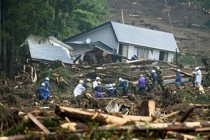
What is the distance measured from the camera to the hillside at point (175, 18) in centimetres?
5097

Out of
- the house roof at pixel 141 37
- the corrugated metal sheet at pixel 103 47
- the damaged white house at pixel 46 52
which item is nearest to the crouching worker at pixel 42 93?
the damaged white house at pixel 46 52

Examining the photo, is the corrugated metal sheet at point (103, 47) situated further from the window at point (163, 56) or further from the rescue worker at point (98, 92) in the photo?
the rescue worker at point (98, 92)

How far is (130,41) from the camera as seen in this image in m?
41.5

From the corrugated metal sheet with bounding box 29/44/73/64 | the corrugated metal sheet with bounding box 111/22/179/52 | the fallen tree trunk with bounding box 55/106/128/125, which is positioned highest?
the corrugated metal sheet with bounding box 111/22/179/52

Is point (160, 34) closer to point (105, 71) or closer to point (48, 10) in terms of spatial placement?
point (105, 71)

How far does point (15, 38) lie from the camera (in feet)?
88.0

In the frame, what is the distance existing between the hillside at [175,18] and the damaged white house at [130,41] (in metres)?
4.68

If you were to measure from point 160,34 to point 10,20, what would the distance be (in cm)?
2157

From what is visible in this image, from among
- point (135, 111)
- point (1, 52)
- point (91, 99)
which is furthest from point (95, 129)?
point (1, 52)

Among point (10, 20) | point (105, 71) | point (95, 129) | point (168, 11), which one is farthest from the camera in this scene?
point (168, 11)

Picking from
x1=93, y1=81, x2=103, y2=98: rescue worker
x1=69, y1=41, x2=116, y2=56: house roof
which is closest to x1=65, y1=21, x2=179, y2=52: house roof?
x1=69, y1=41, x2=116, y2=56: house roof

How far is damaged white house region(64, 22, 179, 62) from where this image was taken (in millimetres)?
41625

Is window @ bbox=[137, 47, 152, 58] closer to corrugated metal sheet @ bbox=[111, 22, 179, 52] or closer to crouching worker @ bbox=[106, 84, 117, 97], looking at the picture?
corrugated metal sheet @ bbox=[111, 22, 179, 52]

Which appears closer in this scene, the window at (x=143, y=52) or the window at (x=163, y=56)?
the window at (x=143, y=52)
